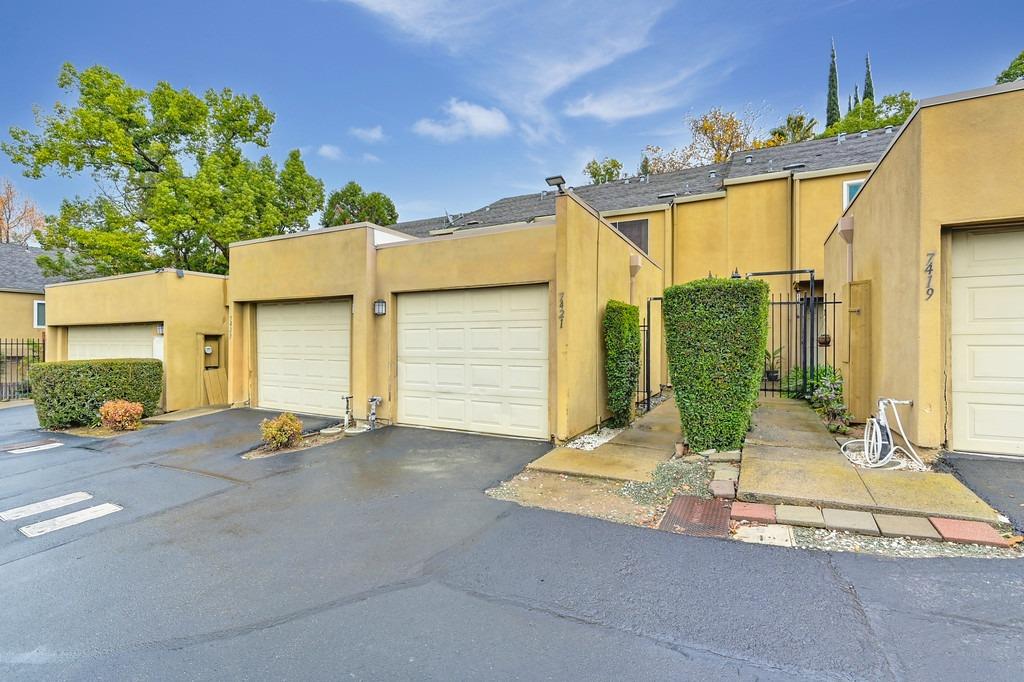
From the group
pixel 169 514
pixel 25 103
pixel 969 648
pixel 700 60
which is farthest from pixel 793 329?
pixel 25 103

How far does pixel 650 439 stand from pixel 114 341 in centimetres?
1493

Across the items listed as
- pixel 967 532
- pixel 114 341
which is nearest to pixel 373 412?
pixel 967 532

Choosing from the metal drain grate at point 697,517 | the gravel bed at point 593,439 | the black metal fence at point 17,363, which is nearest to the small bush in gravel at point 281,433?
the gravel bed at point 593,439

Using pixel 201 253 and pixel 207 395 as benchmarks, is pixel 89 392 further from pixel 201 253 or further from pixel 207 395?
pixel 201 253

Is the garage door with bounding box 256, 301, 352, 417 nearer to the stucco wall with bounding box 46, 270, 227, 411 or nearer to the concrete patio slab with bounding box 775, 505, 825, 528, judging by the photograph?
the stucco wall with bounding box 46, 270, 227, 411

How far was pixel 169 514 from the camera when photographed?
4.76 meters

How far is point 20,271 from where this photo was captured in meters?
19.9

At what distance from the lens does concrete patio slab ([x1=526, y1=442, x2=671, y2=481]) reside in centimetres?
542

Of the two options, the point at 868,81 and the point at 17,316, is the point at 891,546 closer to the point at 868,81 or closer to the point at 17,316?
the point at 17,316

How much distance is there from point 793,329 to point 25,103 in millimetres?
26431

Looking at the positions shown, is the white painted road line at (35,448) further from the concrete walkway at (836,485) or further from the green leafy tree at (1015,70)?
the green leafy tree at (1015,70)

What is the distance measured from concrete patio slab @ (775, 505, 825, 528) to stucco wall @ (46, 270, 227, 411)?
42.0 ft

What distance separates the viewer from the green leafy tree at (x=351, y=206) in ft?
93.7

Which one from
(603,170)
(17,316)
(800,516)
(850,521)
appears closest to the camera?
(850,521)
